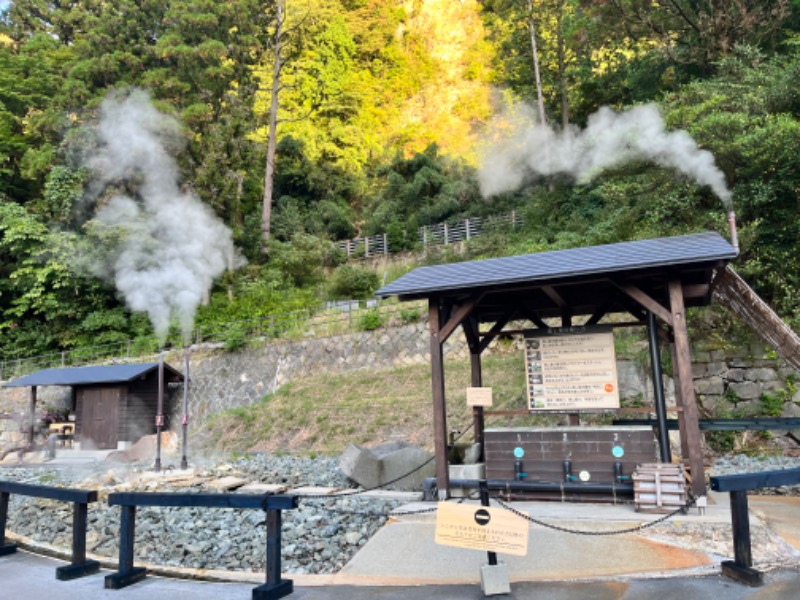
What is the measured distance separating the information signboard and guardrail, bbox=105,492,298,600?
165 inches

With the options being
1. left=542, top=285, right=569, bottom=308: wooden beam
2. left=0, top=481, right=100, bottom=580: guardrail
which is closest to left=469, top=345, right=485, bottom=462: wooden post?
left=542, top=285, right=569, bottom=308: wooden beam

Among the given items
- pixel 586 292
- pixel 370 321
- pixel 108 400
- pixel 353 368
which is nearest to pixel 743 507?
pixel 586 292

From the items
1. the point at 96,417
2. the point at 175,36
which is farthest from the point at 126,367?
the point at 175,36

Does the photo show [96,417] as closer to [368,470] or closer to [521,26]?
[368,470]

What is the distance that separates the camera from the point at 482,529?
3762mm

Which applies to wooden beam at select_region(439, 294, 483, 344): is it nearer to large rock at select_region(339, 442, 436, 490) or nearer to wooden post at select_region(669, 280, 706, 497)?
wooden post at select_region(669, 280, 706, 497)

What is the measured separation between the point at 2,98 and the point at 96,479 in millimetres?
30708

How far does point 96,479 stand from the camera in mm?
10859

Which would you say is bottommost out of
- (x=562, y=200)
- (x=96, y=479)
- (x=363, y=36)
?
(x=96, y=479)

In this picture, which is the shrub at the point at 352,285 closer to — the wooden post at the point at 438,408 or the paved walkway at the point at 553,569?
the wooden post at the point at 438,408

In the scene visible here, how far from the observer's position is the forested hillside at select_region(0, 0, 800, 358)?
635 inches

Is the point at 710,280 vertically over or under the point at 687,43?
under

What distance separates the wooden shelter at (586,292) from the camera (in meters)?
6.07

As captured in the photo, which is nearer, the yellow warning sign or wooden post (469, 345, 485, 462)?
the yellow warning sign
